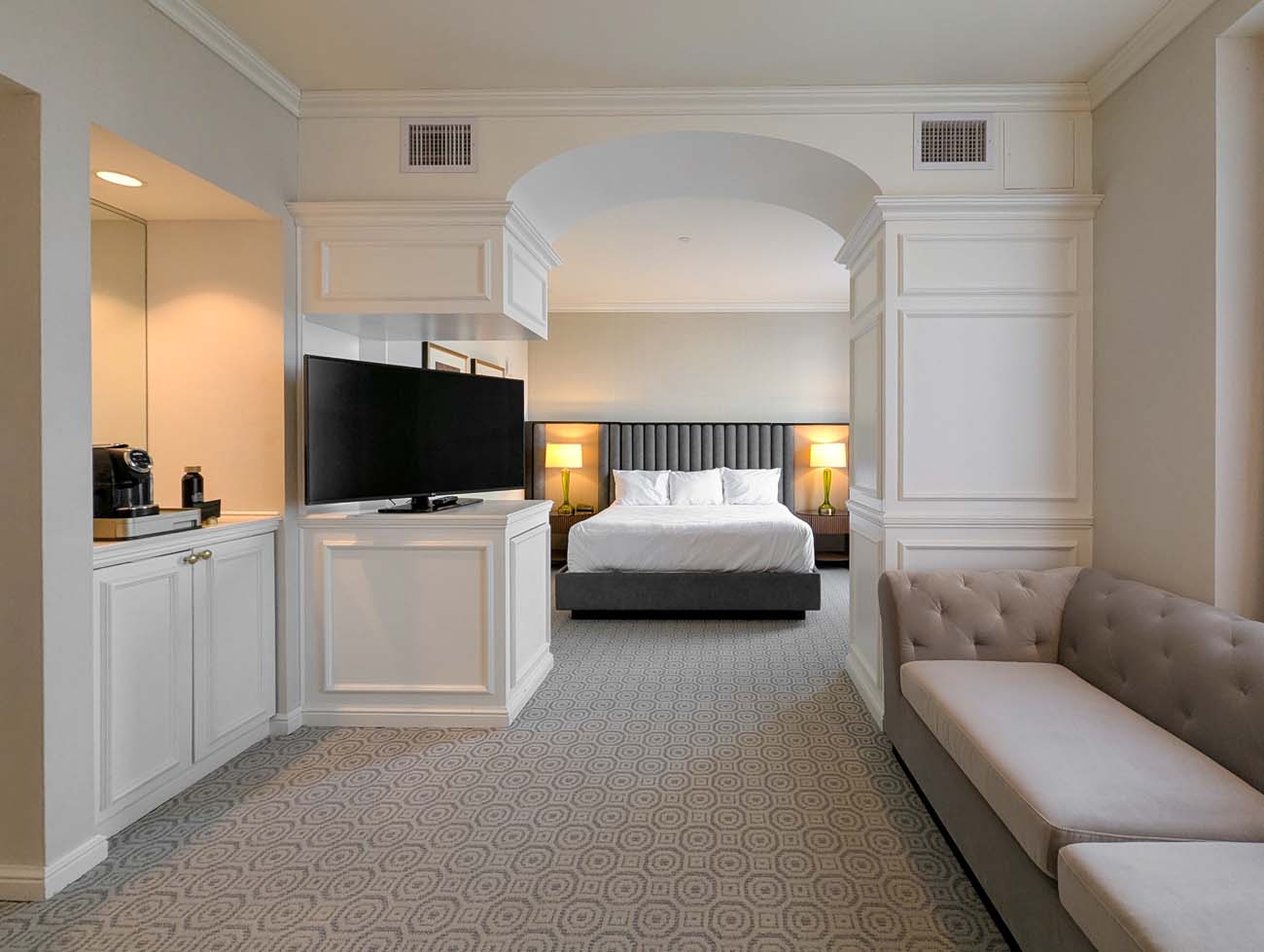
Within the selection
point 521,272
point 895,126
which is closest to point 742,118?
point 895,126

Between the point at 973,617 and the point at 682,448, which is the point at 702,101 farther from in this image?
the point at 682,448

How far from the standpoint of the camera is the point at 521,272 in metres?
3.56

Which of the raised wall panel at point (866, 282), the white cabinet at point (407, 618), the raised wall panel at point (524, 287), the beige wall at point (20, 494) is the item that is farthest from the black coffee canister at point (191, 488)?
the raised wall panel at point (866, 282)

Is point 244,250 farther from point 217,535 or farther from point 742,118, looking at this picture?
point 742,118

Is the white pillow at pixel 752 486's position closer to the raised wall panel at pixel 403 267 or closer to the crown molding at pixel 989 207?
the crown molding at pixel 989 207

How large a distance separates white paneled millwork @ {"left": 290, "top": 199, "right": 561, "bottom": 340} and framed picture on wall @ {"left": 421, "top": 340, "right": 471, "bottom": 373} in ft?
4.31

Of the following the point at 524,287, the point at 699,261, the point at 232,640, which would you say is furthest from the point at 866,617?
the point at 699,261

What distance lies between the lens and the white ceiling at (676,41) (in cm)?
261

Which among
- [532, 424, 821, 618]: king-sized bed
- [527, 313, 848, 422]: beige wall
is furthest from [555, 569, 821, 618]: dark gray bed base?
[527, 313, 848, 422]: beige wall

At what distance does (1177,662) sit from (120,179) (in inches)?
145

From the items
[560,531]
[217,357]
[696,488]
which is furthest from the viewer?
[560,531]

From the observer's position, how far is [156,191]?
108 inches

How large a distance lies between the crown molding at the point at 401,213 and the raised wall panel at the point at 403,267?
3.1 inches

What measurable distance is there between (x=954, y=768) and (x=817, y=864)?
49cm
